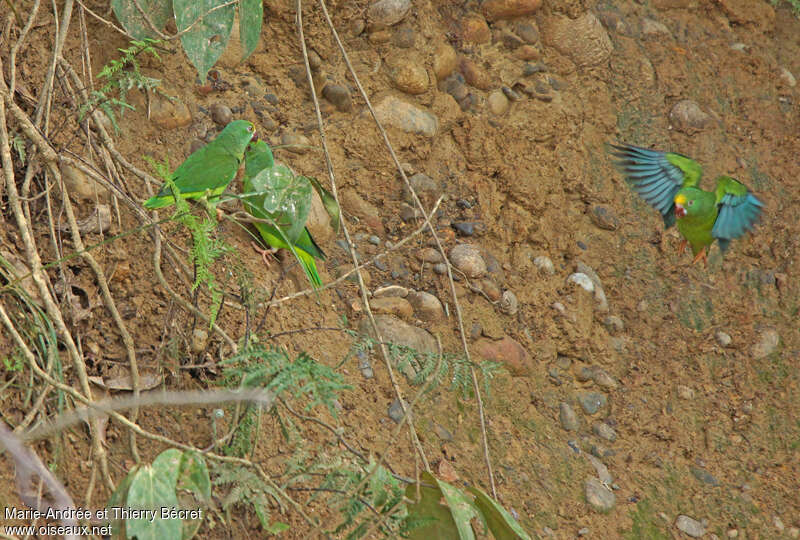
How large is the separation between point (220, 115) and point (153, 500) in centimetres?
183

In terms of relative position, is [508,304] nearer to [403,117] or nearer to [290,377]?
[403,117]

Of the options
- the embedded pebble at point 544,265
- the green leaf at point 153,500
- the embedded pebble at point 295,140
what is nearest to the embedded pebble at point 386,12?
the embedded pebble at point 295,140

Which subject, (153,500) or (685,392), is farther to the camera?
(685,392)

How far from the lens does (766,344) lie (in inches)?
141

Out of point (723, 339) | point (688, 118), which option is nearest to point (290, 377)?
point (723, 339)

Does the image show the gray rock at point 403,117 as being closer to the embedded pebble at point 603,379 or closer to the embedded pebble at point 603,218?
the embedded pebble at point 603,218

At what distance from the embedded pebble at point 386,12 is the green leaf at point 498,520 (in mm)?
2272

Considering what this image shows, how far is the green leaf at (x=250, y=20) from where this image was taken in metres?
2.51

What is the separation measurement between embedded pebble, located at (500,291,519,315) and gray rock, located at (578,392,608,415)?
427 mm

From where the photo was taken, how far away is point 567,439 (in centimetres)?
294

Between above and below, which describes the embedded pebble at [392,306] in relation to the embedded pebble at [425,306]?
above

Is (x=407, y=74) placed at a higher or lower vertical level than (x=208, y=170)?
lower

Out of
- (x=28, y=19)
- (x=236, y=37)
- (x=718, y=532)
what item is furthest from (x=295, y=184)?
(x=718, y=532)

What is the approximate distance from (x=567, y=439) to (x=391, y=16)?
192 centimetres
